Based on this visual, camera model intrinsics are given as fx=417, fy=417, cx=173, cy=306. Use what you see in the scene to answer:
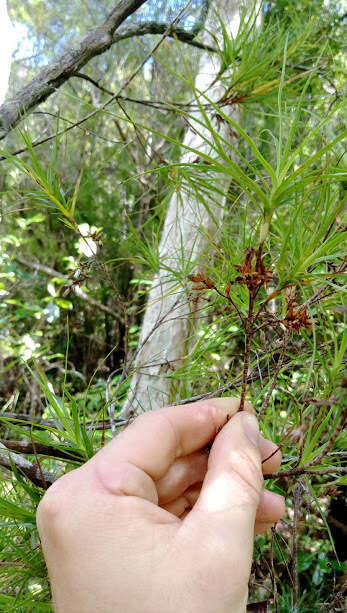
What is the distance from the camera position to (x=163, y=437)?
0.45 m

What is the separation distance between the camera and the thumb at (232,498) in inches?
13.5

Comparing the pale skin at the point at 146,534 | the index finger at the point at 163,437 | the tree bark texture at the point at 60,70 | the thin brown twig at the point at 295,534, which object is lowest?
the thin brown twig at the point at 295,534

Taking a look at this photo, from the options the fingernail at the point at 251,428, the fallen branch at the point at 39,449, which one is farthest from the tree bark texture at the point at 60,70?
the fingernail at the point at 251,428

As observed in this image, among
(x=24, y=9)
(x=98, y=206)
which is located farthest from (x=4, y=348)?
(x=24, y=9)

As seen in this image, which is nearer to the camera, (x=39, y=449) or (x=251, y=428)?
(x=251, y=428)

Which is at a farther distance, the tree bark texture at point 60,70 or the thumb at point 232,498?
the tree bark texture at point 60,70

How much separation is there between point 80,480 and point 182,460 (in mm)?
168

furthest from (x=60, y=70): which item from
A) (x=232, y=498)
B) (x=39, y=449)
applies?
(x=232, y=498)

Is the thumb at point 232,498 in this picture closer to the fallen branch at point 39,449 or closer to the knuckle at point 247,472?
the knuckle at point 247,472

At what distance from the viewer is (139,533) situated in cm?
35

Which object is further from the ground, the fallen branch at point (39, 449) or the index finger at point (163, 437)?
the index finger at point (163, 437)

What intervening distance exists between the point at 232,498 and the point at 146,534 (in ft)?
0.26

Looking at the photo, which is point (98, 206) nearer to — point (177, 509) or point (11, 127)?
point (11, 127)

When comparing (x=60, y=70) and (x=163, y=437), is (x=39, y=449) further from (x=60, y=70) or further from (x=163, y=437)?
(x=60, y=70)
